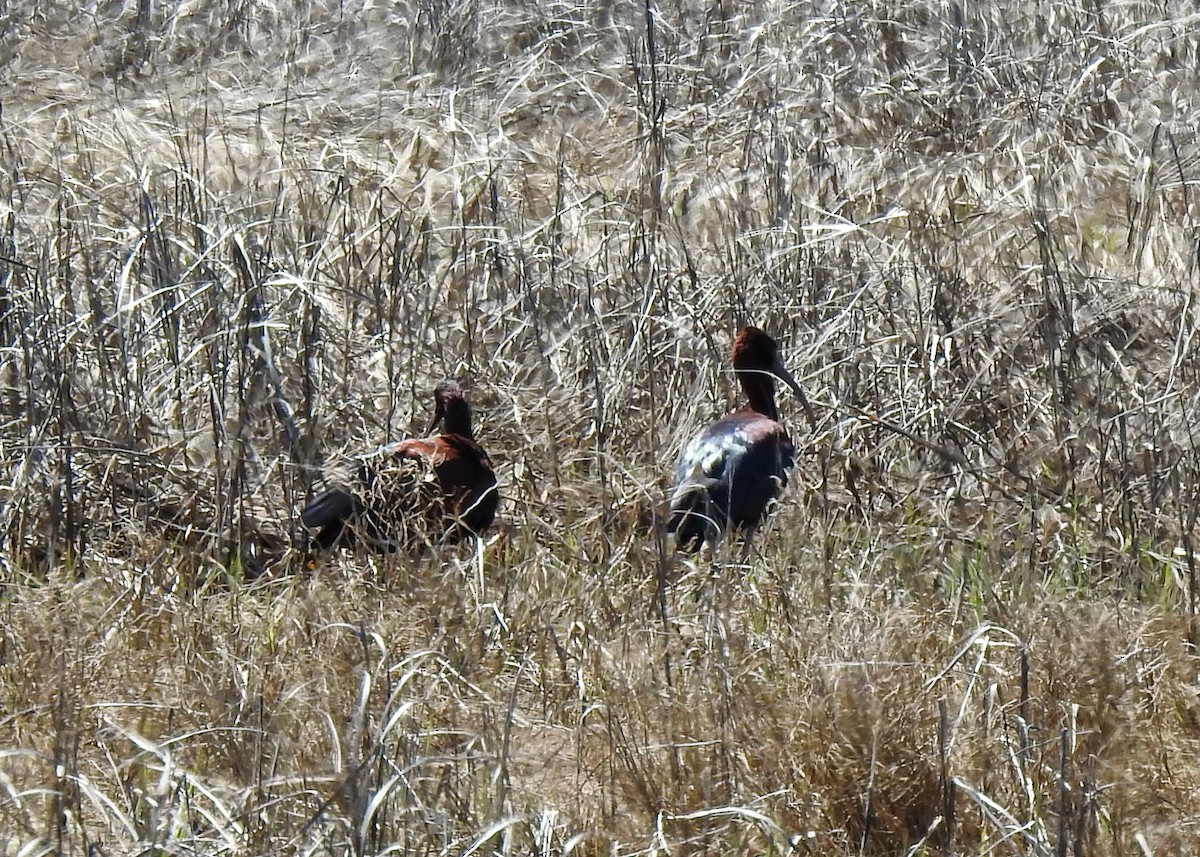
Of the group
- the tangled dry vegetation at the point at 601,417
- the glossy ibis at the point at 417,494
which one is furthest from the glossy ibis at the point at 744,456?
the glossy ibis at the point at 417,494

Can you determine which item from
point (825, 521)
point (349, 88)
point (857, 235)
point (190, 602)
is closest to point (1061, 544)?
point (825, 521)

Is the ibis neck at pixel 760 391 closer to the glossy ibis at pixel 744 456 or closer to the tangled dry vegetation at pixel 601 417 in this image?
the glossy ibis at pixel 744 456

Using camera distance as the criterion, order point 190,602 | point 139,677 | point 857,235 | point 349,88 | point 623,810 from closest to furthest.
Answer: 1. point 623,810
2. point 139,677
3. point 190,602
4. point 857,235
5. point 349,88

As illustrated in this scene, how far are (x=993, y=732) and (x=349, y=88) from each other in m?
5.77

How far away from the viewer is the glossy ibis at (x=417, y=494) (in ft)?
14.5

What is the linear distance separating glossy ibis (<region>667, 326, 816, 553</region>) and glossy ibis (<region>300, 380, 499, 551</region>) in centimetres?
64

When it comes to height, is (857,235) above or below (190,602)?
above

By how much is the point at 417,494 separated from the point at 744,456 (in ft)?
4.05

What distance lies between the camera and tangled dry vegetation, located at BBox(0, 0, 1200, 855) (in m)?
3.03

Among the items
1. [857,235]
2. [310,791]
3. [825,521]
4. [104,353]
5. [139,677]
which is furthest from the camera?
[857,235]

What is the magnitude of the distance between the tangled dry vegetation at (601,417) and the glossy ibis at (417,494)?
144 millimetres

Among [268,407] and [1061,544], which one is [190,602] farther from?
[1061,544]

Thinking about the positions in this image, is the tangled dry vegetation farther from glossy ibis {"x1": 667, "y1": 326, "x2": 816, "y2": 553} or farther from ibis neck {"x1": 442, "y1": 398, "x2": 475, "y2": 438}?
ibis neck {"x1": 442, "y1": 398, "x2": 475, "y2": 438}

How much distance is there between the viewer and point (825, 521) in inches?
185
